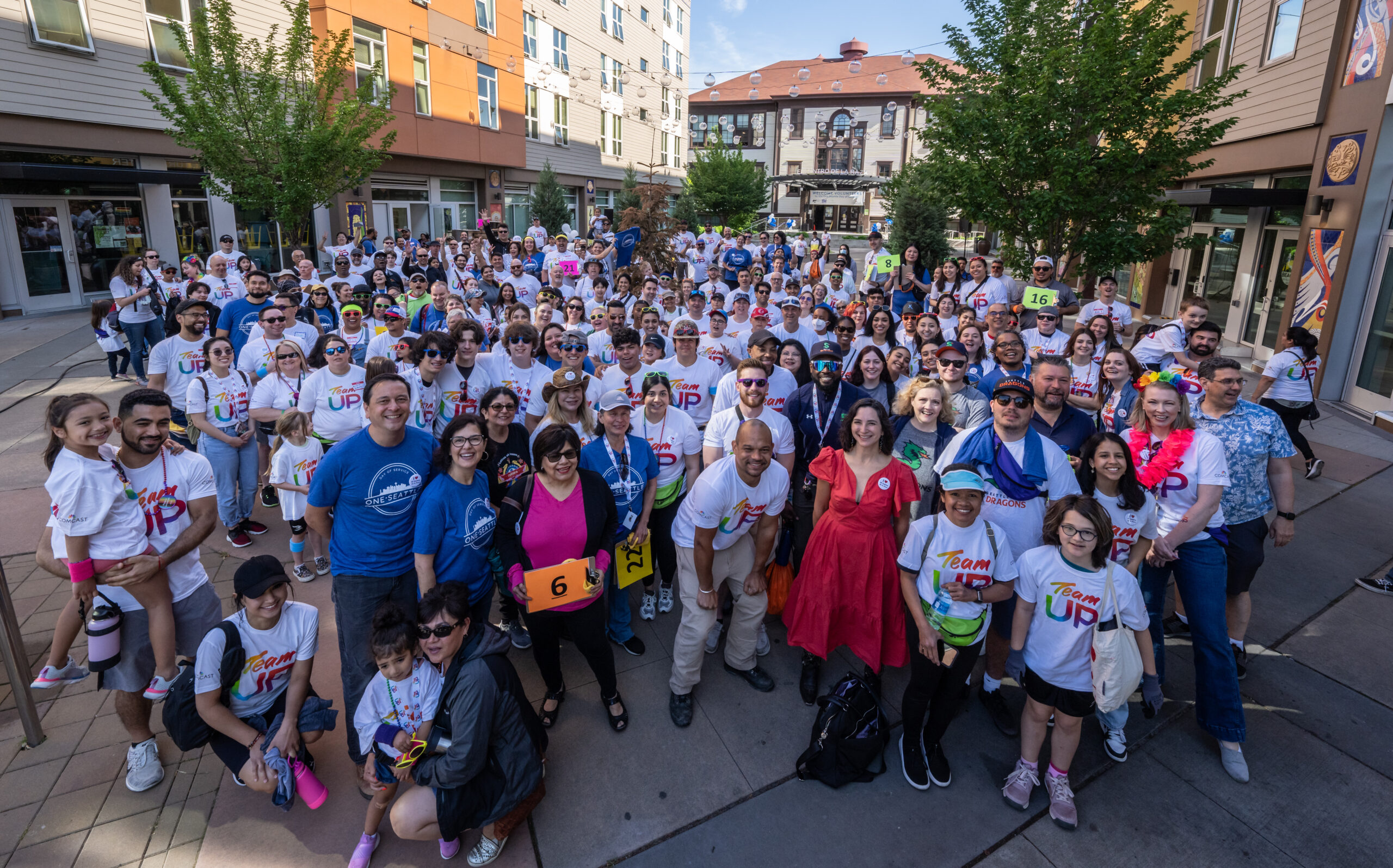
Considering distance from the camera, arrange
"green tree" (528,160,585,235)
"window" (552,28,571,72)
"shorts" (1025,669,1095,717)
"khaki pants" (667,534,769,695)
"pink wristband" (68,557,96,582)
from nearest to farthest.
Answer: "pink wristband" (68,557,96,582) → "shorts" (1025,669,1095,717) → "khaki pants" (667,534,769,695) → "green tree" (528,160,585,235) → "window" (552,28,571,72)

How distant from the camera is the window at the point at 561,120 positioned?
99.5 feet

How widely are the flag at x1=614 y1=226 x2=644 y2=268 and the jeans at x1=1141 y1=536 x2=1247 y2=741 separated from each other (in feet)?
36.3

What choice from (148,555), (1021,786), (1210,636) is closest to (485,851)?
(148,555)

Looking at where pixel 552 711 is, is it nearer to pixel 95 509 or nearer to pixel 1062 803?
pixel 95 509

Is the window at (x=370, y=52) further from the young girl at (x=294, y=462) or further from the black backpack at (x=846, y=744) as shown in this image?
the black backpack at (x=846, y=744)

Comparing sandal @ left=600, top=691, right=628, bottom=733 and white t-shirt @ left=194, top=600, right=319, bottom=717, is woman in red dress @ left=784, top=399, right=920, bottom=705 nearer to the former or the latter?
sandal @ left=600, top=691, right=628, bottom=733

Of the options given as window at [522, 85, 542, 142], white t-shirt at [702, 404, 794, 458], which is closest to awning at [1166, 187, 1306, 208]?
white t-shirt at [702, 404, 794, 458]

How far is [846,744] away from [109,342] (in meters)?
11.5

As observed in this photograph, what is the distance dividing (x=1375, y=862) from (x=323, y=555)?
6.76 meters

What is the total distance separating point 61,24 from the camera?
44.1ft

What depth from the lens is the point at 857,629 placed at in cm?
410

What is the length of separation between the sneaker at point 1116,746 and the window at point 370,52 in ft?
71.7

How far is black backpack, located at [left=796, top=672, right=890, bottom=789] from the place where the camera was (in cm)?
357

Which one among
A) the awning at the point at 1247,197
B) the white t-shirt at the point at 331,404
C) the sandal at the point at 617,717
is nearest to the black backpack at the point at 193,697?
the sandal at the point at 617,717
